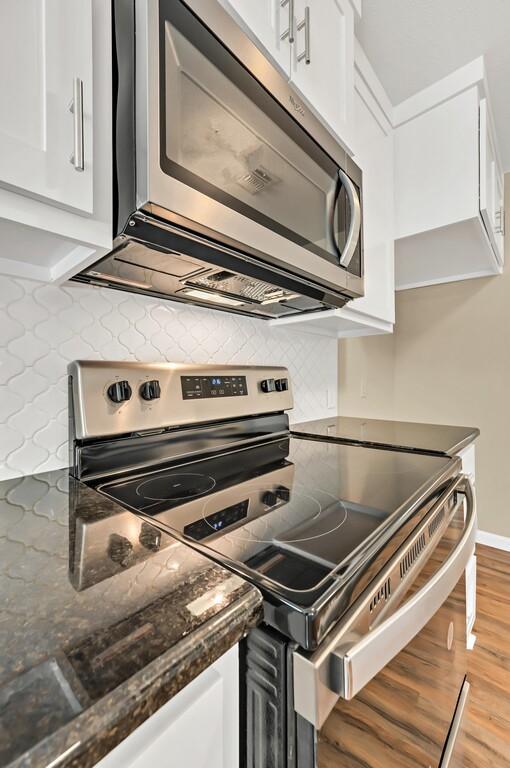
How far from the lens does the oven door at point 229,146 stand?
1.76 ft

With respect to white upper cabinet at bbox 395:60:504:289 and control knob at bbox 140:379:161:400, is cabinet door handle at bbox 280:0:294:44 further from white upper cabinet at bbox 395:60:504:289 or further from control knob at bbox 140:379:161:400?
white upper cabinet at bbox 395:60:504:289

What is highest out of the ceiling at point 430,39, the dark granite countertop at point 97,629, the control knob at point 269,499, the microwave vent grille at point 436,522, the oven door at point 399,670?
the ceiling at point 430,39

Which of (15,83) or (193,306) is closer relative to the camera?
(15,83)

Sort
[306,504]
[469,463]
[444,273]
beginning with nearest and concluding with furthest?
[306,504] → [469,463] → [444,273]

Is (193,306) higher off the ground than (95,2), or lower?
lower

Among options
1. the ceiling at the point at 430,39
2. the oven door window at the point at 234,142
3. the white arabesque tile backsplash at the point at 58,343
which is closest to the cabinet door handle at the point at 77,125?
the oven door window at the point at 234,142

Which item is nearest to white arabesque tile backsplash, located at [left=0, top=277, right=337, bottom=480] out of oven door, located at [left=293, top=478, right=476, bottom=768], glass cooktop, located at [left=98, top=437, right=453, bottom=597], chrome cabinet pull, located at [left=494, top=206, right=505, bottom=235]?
glass cooktop, located at [left=98, top=437, right=453, bottom=597]

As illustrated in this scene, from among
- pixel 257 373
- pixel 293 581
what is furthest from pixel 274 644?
pixel 257 373

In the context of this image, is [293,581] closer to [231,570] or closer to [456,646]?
[231,570]

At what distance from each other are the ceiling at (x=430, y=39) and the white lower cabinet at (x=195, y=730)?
1896 millimetres

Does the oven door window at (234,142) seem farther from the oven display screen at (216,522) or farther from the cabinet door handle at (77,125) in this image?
the oven display screen at (216,522)

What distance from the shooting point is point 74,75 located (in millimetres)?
504

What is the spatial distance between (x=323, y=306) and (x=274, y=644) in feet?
3.30

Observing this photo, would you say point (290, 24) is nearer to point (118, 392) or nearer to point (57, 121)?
point (57, 121)
